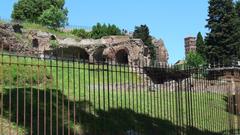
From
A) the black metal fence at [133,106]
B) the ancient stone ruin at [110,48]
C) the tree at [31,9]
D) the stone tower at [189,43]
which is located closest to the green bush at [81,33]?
the ancient stone ruin at [110,48]

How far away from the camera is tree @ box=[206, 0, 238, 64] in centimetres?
4319

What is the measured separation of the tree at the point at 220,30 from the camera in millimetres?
43188

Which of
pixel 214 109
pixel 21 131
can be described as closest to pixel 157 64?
pixel 21 131

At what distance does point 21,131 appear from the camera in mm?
11125

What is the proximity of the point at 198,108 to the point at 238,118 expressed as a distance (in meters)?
2.13

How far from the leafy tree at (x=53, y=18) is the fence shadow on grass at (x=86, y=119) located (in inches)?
1846

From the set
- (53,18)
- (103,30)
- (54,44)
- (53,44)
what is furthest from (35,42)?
(53,18)

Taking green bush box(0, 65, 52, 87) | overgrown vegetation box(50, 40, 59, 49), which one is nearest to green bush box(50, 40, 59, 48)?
overgrown vegetation box(50, 40, 59, 49)

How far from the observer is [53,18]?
61.8m

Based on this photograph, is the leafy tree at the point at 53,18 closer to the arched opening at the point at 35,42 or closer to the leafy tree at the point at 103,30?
the leafy tree at the point at 103,30

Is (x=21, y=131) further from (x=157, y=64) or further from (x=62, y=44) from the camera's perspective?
(x=62, y=44)

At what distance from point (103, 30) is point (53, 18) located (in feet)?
23.7

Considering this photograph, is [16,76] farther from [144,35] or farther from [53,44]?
[144,35]

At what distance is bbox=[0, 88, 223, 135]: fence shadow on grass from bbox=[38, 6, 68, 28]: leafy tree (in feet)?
154
